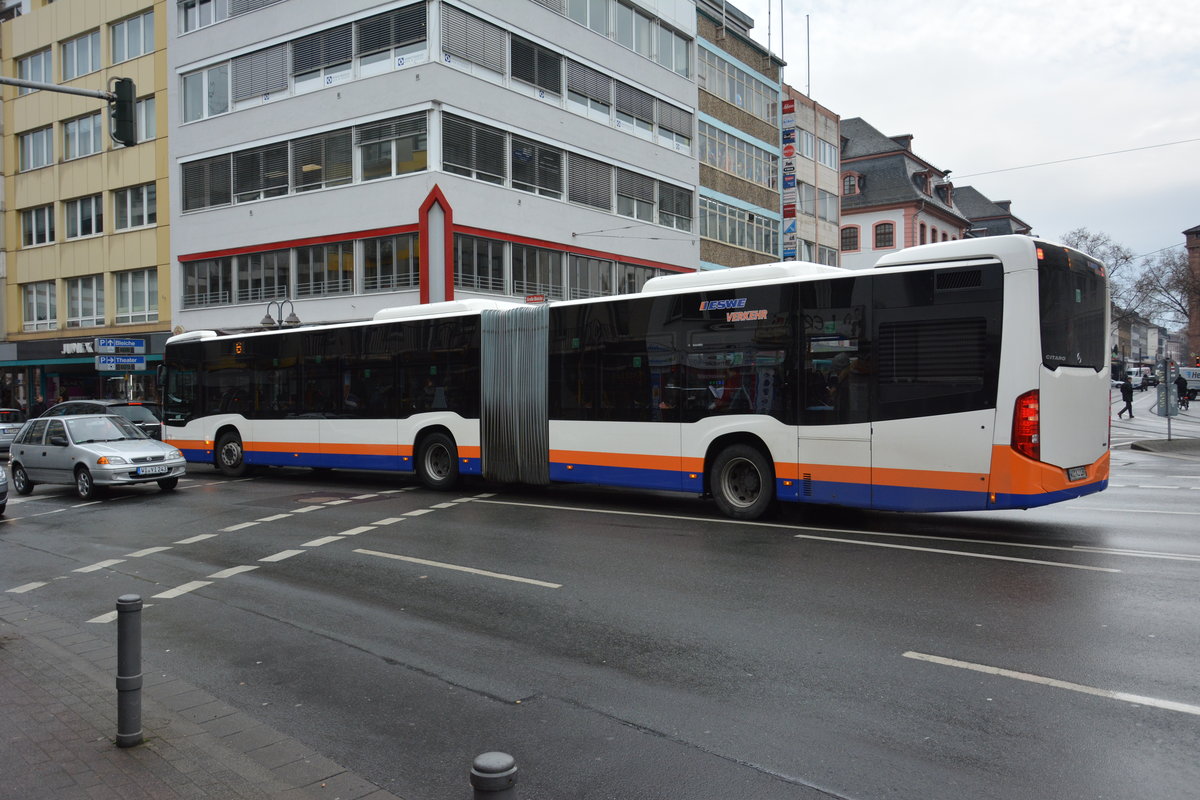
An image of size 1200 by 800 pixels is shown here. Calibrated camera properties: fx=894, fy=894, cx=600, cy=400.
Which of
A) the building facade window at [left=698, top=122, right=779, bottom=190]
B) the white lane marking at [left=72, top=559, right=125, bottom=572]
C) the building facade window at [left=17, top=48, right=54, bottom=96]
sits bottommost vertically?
the white lane marking at [left=72, top=559, right=125, bottom=572]

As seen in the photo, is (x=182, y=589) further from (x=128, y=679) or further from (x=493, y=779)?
(x=493, y=779)

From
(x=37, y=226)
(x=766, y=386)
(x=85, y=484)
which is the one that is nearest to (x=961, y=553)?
(x=766, y=386)

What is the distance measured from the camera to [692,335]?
12492 millimetres

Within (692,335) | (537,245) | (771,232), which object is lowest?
(692,335)

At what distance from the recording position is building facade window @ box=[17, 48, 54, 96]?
39531 mm

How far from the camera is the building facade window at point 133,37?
35531mm

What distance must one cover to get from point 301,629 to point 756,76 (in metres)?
41.7

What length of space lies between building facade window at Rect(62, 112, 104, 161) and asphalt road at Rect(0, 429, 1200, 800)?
32524 mm

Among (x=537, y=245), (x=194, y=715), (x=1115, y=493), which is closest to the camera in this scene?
(x=194, y=715)

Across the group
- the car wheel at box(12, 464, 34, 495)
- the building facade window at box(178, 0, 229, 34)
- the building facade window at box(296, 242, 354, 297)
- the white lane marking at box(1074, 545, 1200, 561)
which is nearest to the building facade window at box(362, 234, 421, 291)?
the building facade window at box(296, 242, 354, 297)

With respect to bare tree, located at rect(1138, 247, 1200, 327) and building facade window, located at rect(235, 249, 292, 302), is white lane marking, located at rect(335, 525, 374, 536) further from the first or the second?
bare tree, located at rect(1138, 247, 1200, 327)

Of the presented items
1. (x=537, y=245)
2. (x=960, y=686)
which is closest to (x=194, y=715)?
(x=960, y=686)

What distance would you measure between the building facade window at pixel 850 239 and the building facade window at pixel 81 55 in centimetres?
5097

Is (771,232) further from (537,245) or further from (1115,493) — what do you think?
(1115,493)
